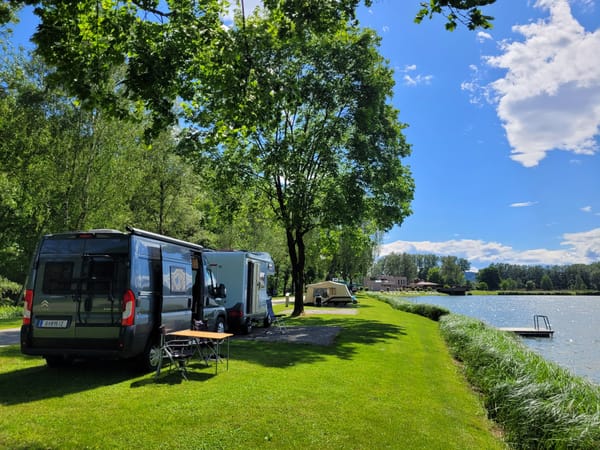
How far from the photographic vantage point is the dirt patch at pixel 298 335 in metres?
13.2

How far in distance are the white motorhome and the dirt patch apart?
25.2 inches

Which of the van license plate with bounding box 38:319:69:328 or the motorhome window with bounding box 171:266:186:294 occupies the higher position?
the motorhome window with bounding box 171:266:186:294

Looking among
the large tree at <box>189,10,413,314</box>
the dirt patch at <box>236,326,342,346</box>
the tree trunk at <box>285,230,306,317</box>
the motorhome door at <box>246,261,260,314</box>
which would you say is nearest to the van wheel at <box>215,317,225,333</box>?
the dirt patch at <box>236,326,342,346</box>

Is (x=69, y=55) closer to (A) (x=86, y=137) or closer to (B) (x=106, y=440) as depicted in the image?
(B) (x=106, y=440)

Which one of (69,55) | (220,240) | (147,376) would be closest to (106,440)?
(147,376)

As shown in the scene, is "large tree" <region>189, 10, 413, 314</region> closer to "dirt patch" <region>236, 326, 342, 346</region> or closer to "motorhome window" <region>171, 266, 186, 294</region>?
"dirt patch" <region>236, 326, 342, 346</region>

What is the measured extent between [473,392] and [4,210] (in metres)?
26.2

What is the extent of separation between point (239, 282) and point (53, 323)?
7.53 m

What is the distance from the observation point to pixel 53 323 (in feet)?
23.9

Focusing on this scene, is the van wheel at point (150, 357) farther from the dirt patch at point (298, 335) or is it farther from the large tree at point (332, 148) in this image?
the large tree at point (332, 148)

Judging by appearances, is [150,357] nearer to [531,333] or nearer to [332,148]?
[332,148]

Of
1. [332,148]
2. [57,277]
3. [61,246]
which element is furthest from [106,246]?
[332,148]

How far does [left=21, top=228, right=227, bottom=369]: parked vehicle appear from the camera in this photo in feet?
23.5

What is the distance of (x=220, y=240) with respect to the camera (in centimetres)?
3844
